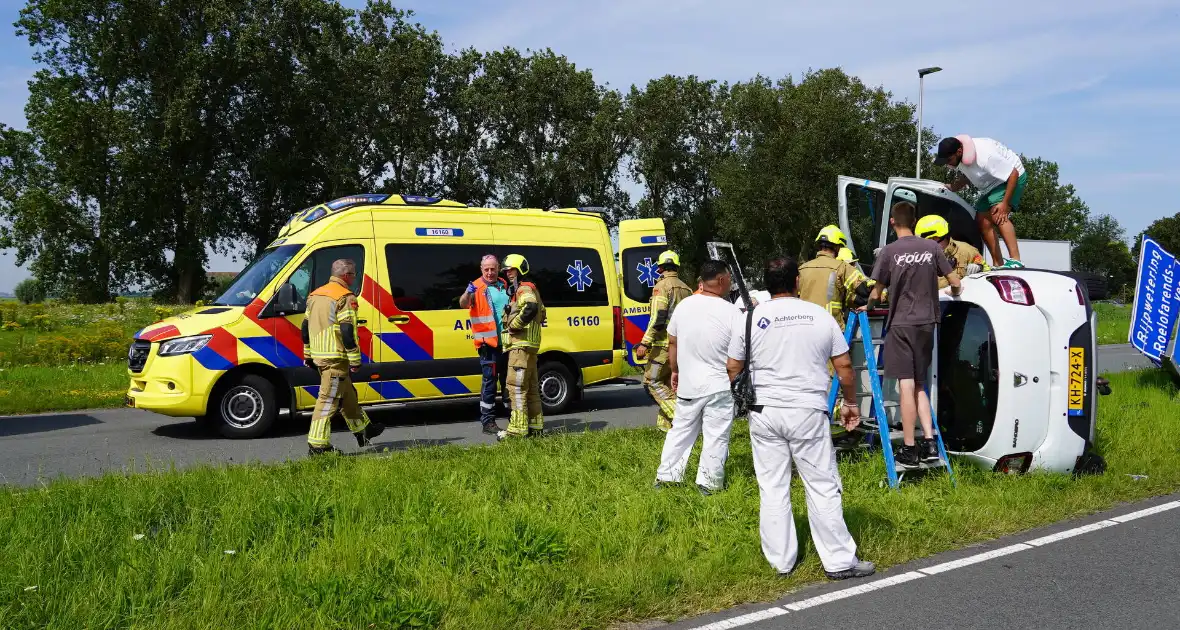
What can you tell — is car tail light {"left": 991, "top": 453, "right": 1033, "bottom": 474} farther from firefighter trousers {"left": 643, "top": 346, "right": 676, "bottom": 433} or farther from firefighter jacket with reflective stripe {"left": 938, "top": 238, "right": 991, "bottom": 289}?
firefighter trousers {"left": 643, "top": 346, "right": 676, "bottom": 433}

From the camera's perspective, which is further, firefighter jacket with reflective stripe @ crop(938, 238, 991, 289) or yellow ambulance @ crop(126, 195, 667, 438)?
yellow ambulance @ crop(126, 195, 667, 438)

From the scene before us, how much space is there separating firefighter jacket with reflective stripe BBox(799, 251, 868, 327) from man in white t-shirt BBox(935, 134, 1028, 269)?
128cm

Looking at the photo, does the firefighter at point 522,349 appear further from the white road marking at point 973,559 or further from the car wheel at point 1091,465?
the car wheel at point 1091,465

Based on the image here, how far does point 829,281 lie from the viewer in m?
7.98

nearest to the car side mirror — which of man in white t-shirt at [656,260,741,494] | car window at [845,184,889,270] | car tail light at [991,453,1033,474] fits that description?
man in white t-shirt at [656,260,741,494]

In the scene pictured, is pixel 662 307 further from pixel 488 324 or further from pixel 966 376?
pixel 966 376

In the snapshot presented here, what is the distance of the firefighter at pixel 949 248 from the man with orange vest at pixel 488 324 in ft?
14.4

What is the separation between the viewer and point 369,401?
10.2m

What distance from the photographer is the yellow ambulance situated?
948 cm

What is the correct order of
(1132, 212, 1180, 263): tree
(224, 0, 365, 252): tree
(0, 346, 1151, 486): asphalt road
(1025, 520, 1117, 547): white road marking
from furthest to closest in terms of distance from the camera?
(1132, 212, 1180, 263): tree
(224, 0, 365, 252): tree
(0, 346, 1151, 486): asphalt road
(1025, 520, 1117, 547): white road marking

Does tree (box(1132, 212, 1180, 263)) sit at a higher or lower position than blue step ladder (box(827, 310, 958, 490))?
higher

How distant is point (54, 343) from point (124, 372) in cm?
282

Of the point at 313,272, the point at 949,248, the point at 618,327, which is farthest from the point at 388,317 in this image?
the point at 949,248

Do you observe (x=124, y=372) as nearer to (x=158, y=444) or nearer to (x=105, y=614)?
(x=158, y=444)
